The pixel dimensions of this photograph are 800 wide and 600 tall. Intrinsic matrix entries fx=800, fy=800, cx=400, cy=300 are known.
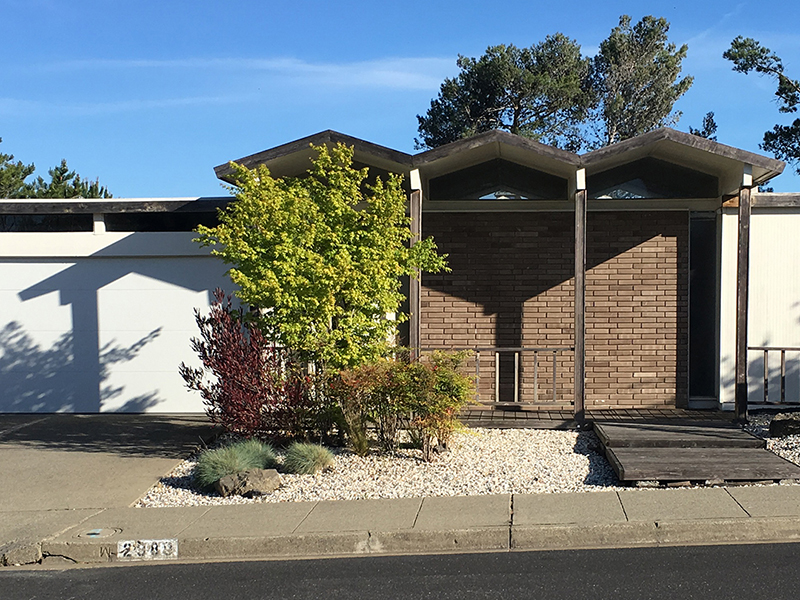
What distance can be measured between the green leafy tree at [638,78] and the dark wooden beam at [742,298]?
82.9ft

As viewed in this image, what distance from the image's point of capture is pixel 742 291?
9.47 m

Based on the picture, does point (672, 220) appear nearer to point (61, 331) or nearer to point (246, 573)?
point (246, 573)

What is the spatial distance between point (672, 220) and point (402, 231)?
14.3 ft

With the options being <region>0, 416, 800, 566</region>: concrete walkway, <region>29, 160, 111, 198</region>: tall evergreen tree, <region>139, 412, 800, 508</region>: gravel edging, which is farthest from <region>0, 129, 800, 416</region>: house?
<region>29, 160, 111, 198</region>: tall evergreen tree

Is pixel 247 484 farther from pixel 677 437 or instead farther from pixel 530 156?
pixel 530 156

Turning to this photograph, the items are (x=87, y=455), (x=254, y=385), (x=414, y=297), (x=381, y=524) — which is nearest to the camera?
(x=381, y=524)

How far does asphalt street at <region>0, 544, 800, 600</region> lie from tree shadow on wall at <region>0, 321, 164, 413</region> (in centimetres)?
614

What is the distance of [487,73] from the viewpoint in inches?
1302

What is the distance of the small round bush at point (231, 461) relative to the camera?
7590 mm

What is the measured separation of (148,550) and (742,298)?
7.14 meters

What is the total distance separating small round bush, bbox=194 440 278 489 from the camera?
7590 mm

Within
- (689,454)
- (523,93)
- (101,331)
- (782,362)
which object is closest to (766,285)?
(782,362)

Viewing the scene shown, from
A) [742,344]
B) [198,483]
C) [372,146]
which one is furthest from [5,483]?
[742,344]

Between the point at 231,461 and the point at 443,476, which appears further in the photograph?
the point at 443,476
